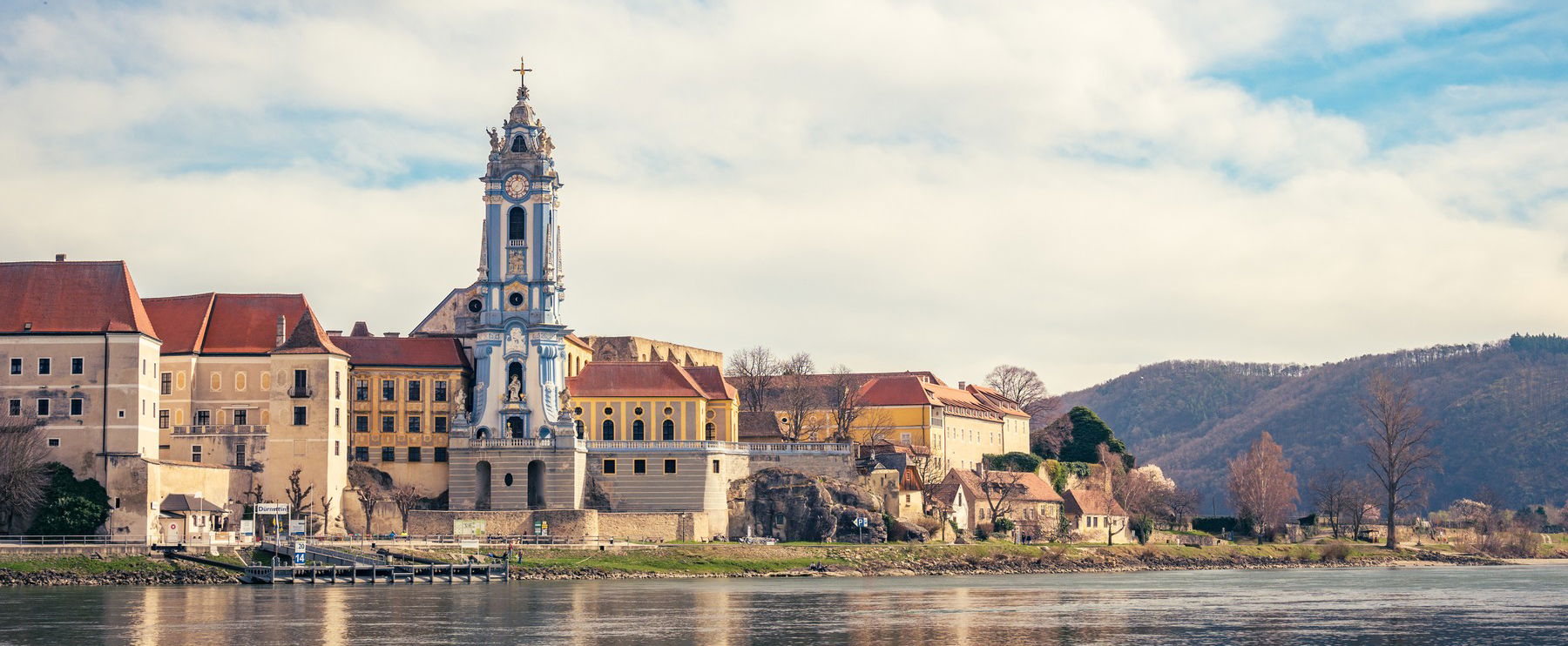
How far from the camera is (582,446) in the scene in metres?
100

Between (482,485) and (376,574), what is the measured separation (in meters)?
16.2

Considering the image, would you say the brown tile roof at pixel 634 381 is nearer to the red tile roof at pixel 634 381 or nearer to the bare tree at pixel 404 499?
the red tile roof at pixel 634 381

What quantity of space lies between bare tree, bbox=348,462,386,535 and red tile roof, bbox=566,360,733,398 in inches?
468

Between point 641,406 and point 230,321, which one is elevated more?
point 230,321

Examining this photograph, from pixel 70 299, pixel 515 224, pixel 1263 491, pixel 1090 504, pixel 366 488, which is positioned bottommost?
pixel 1090 504

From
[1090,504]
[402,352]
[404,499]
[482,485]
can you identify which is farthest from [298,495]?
[1090,504]

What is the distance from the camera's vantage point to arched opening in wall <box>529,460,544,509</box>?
324 feet

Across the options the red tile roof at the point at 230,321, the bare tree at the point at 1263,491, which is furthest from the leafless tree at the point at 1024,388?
the red tile roof at the point at 230,321

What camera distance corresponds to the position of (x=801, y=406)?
4717 inches

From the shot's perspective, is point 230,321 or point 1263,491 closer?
point 230,321

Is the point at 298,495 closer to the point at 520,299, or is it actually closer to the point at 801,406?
the point at 520,299

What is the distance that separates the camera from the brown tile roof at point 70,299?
87.8 meters

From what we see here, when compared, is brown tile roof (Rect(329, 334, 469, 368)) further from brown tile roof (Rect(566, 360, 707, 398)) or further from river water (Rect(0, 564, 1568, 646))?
river water (Rect(0, 564, 1568, 646))

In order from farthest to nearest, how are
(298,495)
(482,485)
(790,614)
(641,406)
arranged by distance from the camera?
(641,406), (482,485), (298,495), (790,614)
